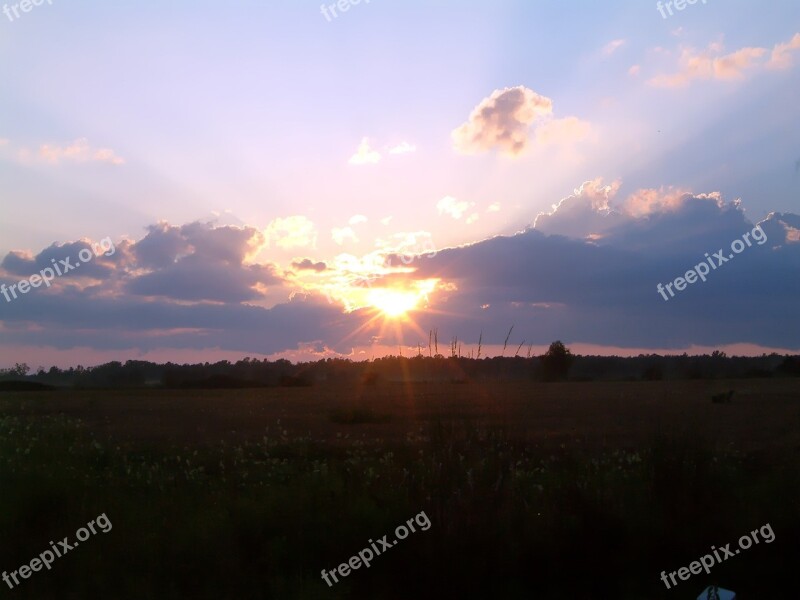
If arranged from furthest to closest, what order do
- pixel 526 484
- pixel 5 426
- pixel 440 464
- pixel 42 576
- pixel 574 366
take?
pixel 574 366, pixel 5 426, pixel 526 484, pixel 440 464, pixel 42 576

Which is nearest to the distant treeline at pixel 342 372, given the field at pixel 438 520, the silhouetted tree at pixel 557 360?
the silhouetted tree at pixel 557 360

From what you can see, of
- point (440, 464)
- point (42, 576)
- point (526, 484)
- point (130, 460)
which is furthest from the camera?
point (130, 460)

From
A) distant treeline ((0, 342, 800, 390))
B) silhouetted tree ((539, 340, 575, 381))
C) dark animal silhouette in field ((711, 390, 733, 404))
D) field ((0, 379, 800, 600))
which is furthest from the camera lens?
silhouetted tree ((539, 340, 575, 381))

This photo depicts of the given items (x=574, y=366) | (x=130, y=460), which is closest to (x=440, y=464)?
(x=130, y=460)

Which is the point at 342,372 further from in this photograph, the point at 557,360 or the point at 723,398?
the point at 723,398

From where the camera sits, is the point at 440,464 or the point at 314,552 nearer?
the point at 314,552

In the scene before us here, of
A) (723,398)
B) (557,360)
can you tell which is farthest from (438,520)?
(557,360)

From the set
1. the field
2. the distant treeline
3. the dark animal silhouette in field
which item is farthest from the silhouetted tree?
the field

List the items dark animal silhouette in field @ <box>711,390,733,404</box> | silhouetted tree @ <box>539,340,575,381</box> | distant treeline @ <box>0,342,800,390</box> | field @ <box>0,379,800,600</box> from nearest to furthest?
field @ <box>0,379,800,600</box>, dark animal silhouette in field @ <box>711,390,733,404</box>, distant treeline @ <box>0,342,800,390</box>, silhouetted tree @ <box>539,340,575,381</box>

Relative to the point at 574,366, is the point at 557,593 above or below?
below

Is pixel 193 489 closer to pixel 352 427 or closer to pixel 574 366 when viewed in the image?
pixel 352 427

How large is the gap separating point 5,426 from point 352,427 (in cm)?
1380

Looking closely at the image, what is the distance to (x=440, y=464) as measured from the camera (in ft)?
31.5

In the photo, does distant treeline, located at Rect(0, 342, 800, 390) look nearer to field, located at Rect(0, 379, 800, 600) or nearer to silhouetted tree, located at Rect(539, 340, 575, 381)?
silhouetted tree, located at Rect(539, 340, 575, 381)
